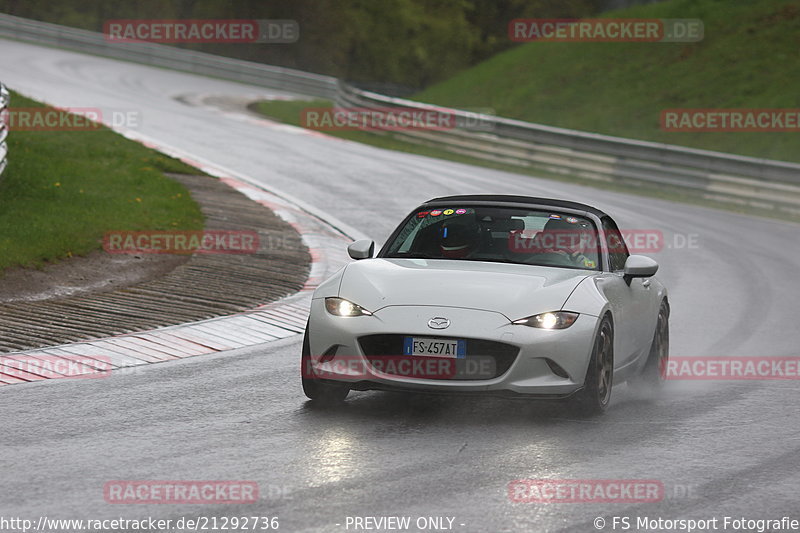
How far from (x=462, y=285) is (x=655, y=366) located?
7.79 feet

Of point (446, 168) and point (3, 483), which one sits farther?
point (446, 168)

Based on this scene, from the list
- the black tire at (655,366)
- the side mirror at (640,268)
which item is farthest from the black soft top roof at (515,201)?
the black tire at (655,366)

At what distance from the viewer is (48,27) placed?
4556 cm

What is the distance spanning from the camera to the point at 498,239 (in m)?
8.94

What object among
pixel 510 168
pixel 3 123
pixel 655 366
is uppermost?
pixel 3 123

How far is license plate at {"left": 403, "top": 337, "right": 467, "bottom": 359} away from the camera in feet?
24.8

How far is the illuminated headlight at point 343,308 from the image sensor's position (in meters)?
7.89

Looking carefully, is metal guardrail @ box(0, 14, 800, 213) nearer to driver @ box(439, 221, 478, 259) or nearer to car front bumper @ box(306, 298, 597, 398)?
driver @ box(439, 221, 478, 259)

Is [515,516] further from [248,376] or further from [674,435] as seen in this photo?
[248,376]

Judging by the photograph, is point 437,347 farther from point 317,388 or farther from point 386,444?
point 317,388

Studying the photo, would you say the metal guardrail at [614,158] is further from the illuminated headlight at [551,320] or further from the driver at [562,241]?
the illuminated headlight at [551,320]

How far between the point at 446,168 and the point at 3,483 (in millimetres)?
20869

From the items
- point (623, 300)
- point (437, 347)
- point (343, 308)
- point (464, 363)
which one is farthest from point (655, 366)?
point (343, 308)

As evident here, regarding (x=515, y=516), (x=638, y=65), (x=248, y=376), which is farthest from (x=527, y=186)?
(x=515, y=516)
